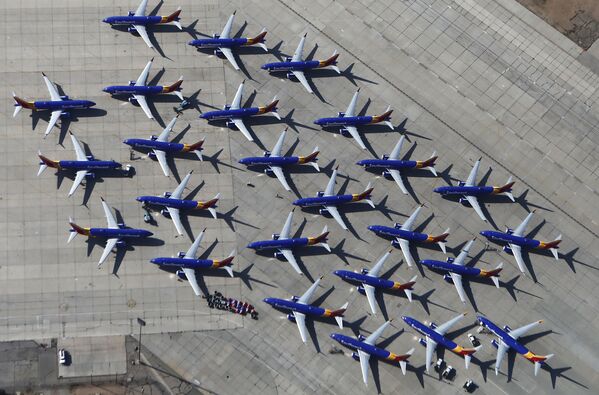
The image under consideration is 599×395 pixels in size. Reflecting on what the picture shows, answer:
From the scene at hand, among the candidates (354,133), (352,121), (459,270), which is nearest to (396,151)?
(354,133)

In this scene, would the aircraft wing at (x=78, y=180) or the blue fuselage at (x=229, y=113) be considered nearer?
the aircraft wing at (x=78, y=180)

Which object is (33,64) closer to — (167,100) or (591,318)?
(167,100)

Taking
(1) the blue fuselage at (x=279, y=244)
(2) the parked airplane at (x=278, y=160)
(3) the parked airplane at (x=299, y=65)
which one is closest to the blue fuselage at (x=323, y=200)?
(2) the parked airplane at (x=278, y=160)

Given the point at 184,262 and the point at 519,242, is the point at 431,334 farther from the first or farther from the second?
the point at 184,262

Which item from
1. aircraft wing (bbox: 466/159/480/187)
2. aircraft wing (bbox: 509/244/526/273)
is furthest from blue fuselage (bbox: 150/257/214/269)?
aircraft wing (bbox: 509/244/526/273)

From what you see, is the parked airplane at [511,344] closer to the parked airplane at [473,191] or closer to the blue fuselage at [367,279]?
the blue fuselage at [367,279]

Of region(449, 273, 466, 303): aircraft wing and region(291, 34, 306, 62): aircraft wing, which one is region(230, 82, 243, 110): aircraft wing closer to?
region(291, 34, 306, 62): aircraft wing

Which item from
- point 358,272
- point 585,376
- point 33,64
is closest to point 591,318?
point 585,376
